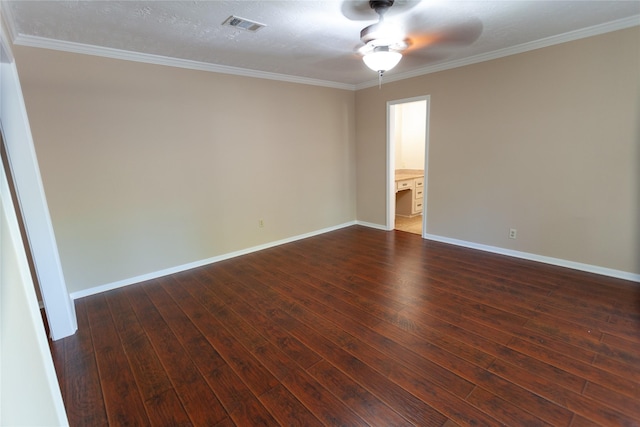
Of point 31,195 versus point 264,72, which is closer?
point 31,195

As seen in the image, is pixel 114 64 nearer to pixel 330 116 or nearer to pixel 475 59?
pixel 330 116

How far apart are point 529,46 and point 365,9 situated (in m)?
2.22

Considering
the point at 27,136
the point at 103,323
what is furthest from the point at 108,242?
the point at 27,136

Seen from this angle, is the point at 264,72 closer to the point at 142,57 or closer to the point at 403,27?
the point at 142,57

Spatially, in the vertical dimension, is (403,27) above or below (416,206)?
above

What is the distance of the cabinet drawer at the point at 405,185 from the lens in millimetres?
5684

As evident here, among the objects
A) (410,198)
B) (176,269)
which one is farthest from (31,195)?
(410,198)

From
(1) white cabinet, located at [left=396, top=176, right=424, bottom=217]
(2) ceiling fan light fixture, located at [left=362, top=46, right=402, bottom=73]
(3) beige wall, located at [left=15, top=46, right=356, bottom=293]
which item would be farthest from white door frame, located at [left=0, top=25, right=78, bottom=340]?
(1) white cabinet, located at [left=396, top=176, right=424, bottom=217]

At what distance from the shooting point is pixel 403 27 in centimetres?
271

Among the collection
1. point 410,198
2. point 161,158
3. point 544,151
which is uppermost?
point 161,158

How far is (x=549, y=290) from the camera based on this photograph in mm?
2965

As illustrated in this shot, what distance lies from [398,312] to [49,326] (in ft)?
9.52

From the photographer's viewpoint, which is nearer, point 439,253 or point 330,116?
point 439,253

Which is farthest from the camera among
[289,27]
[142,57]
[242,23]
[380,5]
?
[142,57]
